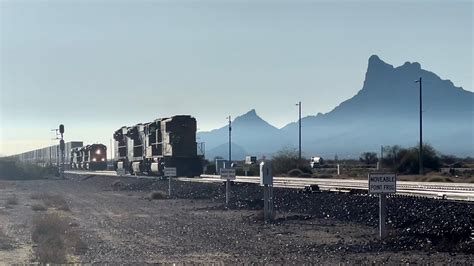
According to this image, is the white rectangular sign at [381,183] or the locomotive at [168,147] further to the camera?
the locomotive at [168,147]

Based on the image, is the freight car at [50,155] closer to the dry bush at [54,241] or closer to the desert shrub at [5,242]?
the desert shrub at [5,242]

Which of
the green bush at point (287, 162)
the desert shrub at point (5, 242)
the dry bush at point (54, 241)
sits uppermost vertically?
the green bush at point (287, 162)

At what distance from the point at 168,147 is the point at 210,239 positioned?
43462 mm

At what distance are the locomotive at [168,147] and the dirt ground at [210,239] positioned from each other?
2962 cm

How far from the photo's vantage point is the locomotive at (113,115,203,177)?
208 ft

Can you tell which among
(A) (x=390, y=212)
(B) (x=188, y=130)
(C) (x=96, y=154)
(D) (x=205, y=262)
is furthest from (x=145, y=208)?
(C) (x=96, y=154)

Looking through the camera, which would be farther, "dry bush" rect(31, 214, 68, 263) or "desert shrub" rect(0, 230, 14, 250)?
"desert shrub" rect(0, 230, 14, 250)

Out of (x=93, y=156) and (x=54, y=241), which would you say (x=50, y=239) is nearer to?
(x=54, y=241)

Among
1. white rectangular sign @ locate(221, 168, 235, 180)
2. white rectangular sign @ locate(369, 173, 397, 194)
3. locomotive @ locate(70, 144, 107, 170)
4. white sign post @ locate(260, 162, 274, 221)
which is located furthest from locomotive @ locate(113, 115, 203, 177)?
white rectangular sign @ locate(369, 173, 397, 194)

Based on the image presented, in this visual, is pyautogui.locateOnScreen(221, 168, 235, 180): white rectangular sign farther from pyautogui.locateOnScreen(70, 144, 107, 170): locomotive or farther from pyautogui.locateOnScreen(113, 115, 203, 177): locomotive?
pyautogui.locateOnScreen(70, 144, 107, 170): locomotive

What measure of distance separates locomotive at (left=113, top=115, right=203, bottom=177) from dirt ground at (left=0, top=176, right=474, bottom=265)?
97.2ft

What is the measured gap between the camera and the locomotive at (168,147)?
6353cm

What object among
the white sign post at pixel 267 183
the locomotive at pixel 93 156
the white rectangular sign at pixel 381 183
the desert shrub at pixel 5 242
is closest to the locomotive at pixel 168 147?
the locomotive at pixel 93 156

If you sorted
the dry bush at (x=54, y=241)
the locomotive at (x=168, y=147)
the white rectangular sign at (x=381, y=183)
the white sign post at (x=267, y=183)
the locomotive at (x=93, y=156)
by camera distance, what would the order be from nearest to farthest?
1. the dry bush at (x=54, y=241)
2. the white rectangular sign at (x=381, y=183)
3. the white sign post at (x=267, y=183)
4. the locomotive at (x=168, y=147)
5. the locomotive at (x=93, y=156)
